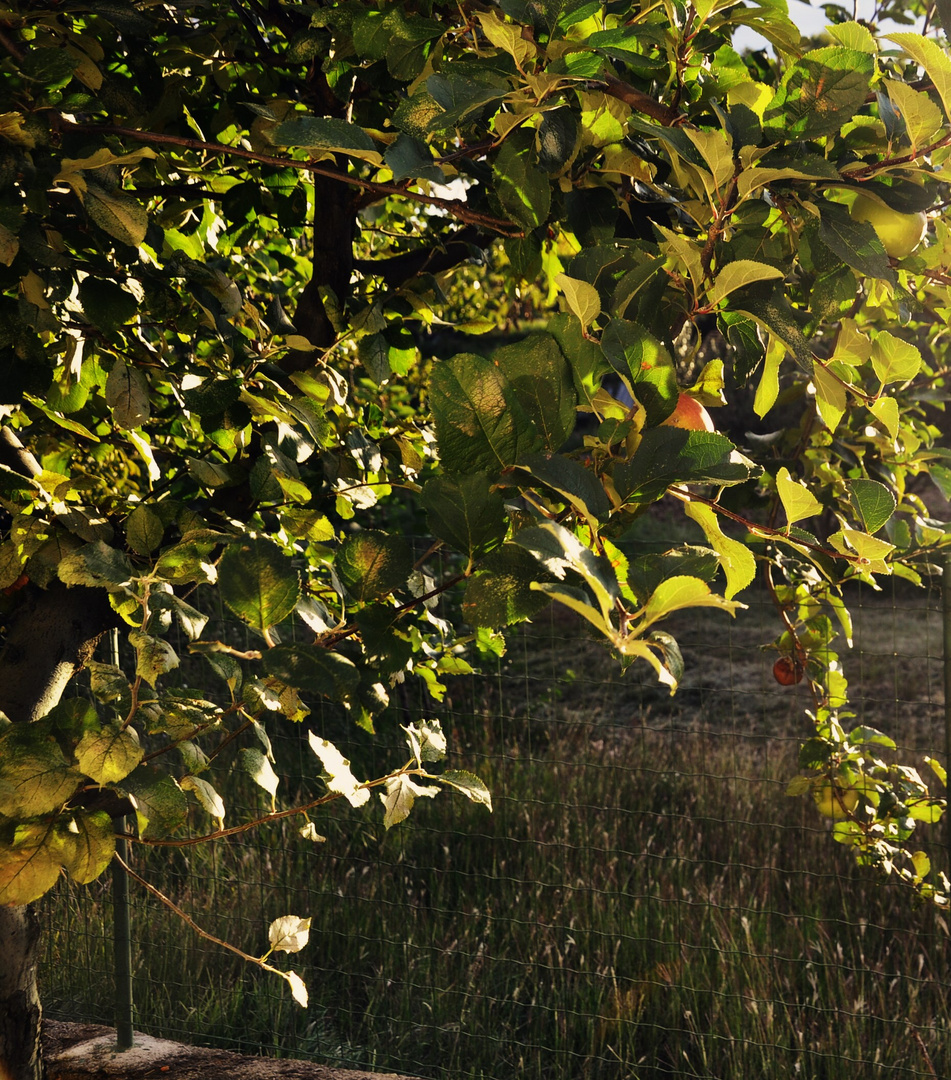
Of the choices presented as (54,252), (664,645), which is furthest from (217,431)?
(664,645)

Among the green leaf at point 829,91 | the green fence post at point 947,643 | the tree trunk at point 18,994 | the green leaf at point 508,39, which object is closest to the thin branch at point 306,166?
the green leaf at point 508,39

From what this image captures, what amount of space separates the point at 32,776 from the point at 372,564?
312 millimetres

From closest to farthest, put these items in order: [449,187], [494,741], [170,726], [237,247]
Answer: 1. [170,726]
2. [449,187]
3. [237,247]
4. [494,741]

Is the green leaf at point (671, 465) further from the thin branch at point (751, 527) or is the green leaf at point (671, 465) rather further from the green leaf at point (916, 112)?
the green leaf at point (916, 112)

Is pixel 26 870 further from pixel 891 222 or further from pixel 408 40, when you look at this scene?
pixel 891 222

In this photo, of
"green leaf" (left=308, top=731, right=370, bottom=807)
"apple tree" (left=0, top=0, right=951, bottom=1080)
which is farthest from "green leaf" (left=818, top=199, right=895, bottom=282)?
"green leaf" (left=308, top=731, right=370, bottom=807)

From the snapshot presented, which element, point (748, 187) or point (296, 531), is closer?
point (748, 187)

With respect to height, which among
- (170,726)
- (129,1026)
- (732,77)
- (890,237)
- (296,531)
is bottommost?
(129,1026)

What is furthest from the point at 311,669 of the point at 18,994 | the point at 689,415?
the point at 18,994

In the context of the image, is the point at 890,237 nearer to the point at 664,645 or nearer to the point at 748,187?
the point at 748,187

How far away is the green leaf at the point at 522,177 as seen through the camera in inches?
32.3

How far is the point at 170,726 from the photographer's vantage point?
0.98 m

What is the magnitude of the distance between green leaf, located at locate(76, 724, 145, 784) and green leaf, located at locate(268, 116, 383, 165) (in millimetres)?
465

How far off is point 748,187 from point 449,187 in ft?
1.56
